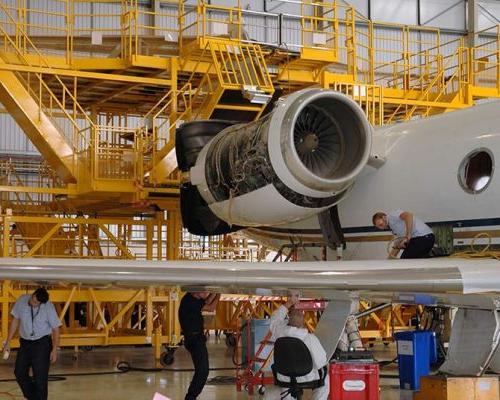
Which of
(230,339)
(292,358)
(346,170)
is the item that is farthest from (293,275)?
(230,339)

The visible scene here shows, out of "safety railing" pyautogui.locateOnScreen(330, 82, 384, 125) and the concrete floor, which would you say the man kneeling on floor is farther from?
"safety railing" pyautogui.locateOnScreen(330, 82, 384, 125)

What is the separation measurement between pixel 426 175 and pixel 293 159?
179cm

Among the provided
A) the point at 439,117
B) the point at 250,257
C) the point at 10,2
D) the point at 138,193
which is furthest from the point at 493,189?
Answer: the point at 10,2

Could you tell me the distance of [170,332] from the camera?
69.9ft

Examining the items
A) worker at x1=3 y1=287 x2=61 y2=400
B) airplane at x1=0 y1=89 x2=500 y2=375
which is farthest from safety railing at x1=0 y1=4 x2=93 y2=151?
worker at x1=3 y1=287 x2=61 y2=400

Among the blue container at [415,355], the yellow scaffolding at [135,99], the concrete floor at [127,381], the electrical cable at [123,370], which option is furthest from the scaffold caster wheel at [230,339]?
the blue container at [415,355]

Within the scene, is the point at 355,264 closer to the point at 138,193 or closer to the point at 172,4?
the point at 138,193

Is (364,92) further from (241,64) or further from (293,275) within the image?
(293,275)

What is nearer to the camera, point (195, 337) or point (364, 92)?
point (195, 337)

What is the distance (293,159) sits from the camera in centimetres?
1228

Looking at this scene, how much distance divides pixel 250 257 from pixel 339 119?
586 inches

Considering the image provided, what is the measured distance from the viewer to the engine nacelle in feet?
40.9

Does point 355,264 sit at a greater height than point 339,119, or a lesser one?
lesser

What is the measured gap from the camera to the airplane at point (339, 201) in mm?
9297
